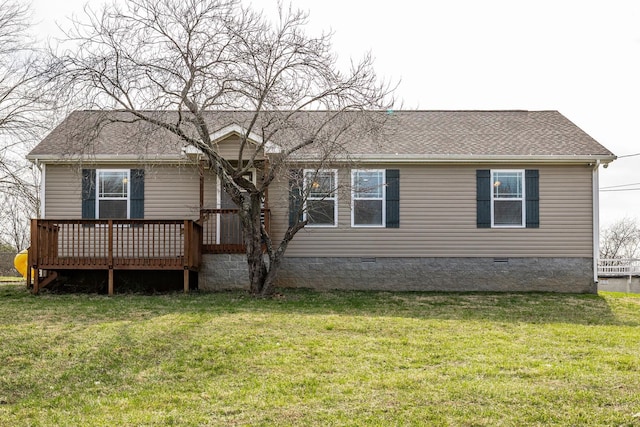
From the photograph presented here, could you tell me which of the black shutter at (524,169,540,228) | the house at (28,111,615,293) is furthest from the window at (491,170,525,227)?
the black shutter at (524,169,540,228)

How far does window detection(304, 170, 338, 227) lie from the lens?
1289 centimetres

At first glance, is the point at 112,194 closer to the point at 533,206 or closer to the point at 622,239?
the point at 533,206

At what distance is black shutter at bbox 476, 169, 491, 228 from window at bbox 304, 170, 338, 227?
3170 millimetres

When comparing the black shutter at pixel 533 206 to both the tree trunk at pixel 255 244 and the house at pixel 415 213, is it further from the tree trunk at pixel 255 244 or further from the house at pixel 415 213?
the tree trunk at pixel 255 244

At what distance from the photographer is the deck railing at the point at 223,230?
1366 centimetres

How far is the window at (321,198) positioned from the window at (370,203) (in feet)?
1.56

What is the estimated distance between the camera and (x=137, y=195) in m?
14.5

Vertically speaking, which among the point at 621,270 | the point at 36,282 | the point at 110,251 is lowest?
the point at 621,270

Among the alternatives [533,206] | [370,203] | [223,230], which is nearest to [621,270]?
[533,206]

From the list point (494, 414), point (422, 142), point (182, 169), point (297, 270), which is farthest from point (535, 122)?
point (494, 414)

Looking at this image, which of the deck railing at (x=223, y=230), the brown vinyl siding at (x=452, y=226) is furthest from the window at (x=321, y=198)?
the deck railing at (x=223, y=230)

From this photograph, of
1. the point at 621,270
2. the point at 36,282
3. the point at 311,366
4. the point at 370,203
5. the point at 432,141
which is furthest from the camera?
the point at 621,270

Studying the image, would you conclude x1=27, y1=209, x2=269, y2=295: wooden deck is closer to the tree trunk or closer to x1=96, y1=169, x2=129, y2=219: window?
x1=96, y1=169, x2=129, y2=219: window

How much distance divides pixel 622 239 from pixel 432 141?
34759mm
